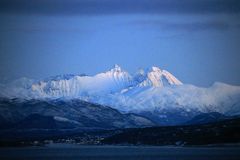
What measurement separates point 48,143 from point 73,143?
813 cm

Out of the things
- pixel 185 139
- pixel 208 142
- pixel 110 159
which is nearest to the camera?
pixel 110 159

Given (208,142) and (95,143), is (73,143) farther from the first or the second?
(208,142)

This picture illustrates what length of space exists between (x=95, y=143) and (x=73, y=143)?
36.9 feet

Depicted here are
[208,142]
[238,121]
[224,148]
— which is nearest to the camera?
[224,148]

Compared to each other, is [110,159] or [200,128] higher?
[200,128]

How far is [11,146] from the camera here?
176 meters

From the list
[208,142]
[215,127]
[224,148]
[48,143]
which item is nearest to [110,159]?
[224,148]

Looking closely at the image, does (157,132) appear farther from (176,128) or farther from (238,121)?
(238,121)

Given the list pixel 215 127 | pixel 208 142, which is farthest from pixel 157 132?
pixel 208 142

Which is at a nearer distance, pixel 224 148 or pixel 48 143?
pixel 224 148

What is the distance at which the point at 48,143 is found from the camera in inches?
7608

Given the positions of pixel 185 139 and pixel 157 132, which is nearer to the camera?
pixel 185 139

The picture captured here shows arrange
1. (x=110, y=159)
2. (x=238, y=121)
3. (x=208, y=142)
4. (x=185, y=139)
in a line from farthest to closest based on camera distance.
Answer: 1. (x=238, y=121)
2. (x=185, y=139)
3. (x=208, y=142)
4. (x=110, y=159)

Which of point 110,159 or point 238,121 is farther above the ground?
point 238,121
